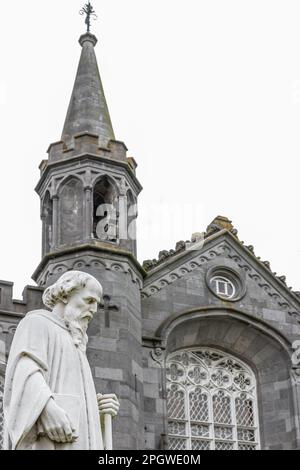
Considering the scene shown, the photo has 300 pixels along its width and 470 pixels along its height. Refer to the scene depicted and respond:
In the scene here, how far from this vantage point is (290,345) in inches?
792

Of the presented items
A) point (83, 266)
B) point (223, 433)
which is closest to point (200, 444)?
point (223, 433)

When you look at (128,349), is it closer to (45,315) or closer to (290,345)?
(290,345)

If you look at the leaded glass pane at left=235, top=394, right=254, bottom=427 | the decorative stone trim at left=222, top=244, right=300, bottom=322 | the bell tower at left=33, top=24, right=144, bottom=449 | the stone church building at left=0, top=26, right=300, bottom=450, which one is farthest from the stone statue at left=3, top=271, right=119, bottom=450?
the decorative stone trim at left=222, top=244, right=300, bottom=322

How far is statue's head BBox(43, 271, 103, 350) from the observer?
7.15 m

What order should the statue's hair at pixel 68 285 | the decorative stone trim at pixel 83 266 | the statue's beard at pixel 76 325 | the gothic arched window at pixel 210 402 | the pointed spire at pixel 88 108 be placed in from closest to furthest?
the statue's beard at pixel 76 325, the statue's hair at pixel 68 285, the decorative stone trim at pixel 83 266, the gothic arched window at pixel 210 402, the pointed spire at pixel 88 108

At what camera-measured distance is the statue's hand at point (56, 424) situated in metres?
6.47

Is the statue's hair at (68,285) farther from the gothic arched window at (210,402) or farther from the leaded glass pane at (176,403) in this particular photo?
the leaded glass pane at (176,403)

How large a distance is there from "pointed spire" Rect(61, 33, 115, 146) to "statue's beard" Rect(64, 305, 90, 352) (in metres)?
12.6

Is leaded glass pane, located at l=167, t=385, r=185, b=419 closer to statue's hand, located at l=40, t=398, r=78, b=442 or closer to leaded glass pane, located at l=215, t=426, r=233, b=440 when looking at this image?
leaded glass pane, located at l=215, t=426, r=233, b=440

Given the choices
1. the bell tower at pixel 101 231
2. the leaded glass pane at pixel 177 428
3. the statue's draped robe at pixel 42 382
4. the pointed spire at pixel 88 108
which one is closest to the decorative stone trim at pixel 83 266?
the bell tower at pixel 101 231

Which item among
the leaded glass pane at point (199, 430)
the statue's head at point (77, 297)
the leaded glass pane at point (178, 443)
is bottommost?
the statue's head at point (77, 297)

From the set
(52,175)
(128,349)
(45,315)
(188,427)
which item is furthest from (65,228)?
(45,315)
